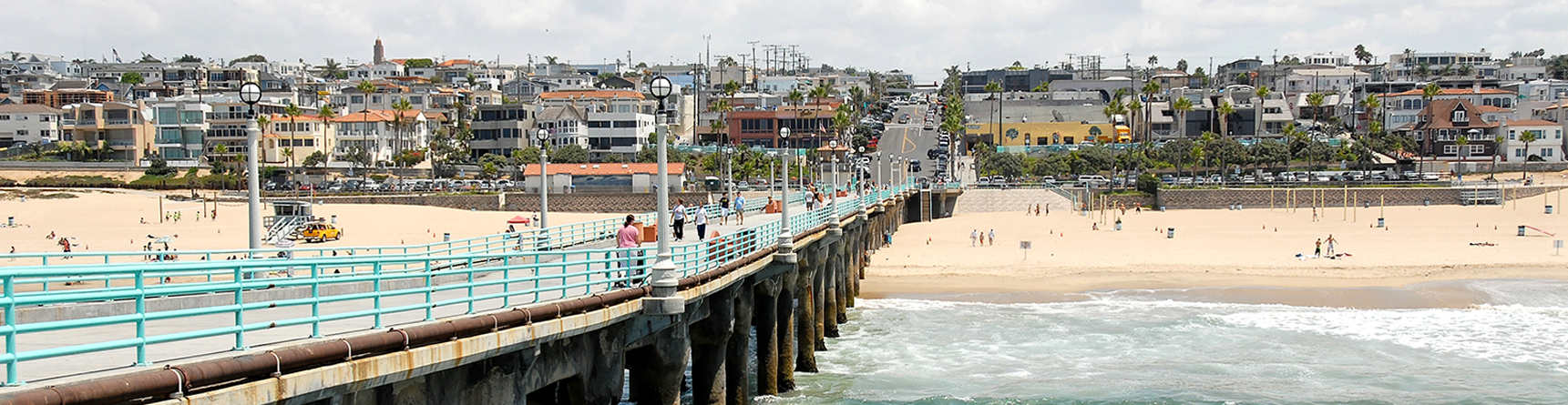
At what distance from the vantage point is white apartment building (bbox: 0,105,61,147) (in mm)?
112500

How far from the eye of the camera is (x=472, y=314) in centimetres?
1207

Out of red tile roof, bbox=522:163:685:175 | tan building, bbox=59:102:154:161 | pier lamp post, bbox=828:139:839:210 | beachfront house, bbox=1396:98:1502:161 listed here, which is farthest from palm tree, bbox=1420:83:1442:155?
tan building, bbox=59:102:154:161

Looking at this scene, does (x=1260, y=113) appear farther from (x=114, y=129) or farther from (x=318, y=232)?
(x=114, y=129)

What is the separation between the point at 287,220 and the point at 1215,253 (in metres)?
45.4

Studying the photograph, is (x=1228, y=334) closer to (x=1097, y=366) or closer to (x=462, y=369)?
(x=1097, y=366)

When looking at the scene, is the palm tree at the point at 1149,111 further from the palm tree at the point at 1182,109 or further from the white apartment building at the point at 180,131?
the white apartment building at the point at 180,131

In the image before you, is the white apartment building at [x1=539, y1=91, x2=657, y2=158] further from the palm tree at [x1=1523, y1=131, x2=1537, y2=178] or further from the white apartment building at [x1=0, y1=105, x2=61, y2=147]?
the palm tree at [x1=1523, y1=131, x2=1537, y2=178]

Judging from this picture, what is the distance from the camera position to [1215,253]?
182 feet

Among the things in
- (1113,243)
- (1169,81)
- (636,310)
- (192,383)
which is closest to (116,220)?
(1113,243)

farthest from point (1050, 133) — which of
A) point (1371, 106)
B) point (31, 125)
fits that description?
point (31, 125)

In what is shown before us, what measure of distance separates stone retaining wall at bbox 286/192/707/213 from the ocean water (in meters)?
49.6

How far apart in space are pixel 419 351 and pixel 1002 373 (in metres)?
19.3

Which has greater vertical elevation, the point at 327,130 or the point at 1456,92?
the point at 1456,92

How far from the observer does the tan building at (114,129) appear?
351 ft
